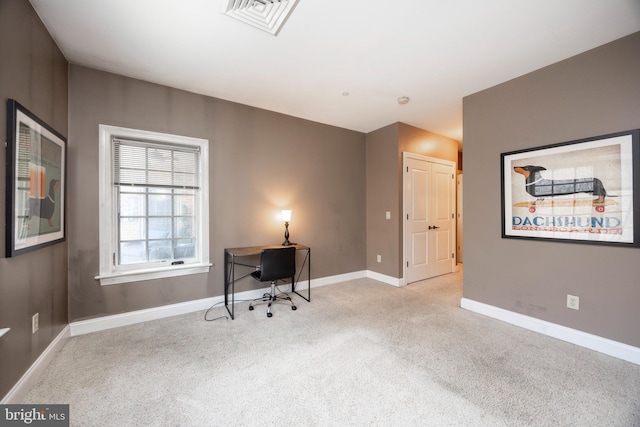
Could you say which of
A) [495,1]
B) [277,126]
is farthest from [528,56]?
[277,126]

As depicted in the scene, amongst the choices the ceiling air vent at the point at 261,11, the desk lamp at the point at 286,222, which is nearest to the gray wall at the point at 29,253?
the ceiling air vent at the point at 261,11

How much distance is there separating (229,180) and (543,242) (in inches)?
137

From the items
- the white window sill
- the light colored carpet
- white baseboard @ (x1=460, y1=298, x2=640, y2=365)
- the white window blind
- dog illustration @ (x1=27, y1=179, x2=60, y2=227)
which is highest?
the white window blind

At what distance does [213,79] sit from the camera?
2.66 metres

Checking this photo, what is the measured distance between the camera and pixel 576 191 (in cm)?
221

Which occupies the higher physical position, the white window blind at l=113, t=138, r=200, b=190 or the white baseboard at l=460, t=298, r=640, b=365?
the white window blind at l=113, t=138, r=200, b=190

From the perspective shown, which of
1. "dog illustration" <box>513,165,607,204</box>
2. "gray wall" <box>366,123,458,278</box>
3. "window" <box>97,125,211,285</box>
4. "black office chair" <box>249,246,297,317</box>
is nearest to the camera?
"dog illustration" <box>513,165,607,204</box>

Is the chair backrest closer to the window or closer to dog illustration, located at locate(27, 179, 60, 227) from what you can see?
the window

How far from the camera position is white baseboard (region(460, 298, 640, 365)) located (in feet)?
6.45

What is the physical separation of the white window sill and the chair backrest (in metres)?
0.72

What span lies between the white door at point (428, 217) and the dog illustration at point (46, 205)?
398cm

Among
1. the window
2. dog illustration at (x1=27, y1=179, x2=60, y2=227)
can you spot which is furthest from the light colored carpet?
dog illustration at (x1=27, y1=179, x2=60, y2=227)

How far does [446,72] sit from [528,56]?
664mm

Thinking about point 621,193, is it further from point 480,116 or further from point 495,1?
point 495,1
